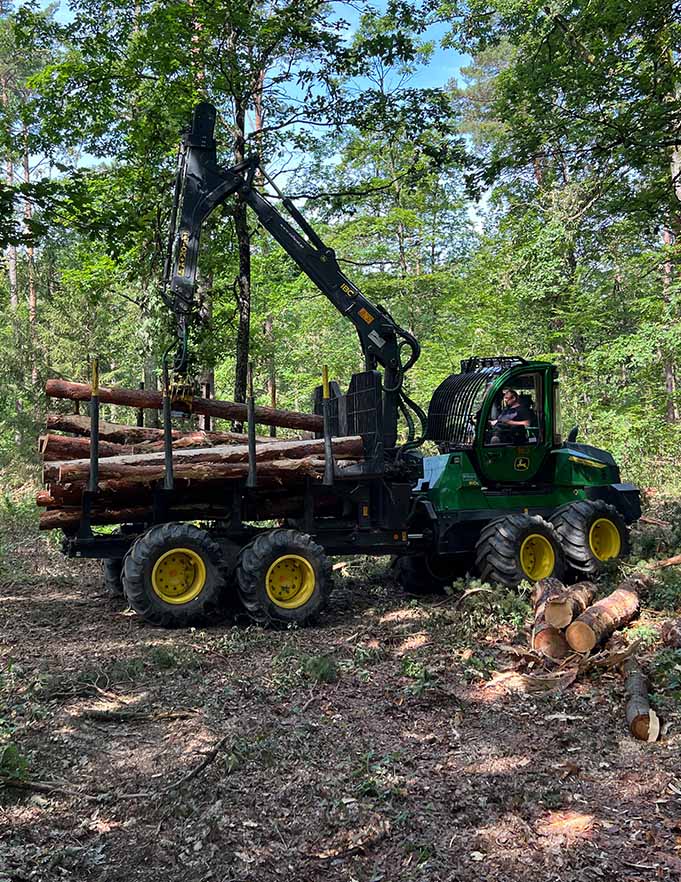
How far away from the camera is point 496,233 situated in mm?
22547

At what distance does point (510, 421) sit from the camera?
901 centimetres

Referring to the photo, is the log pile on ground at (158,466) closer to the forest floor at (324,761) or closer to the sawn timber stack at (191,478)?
the sawn timber stack at (191,478)

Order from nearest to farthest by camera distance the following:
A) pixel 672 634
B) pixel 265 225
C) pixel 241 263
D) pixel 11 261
Result: pixel 672 634 < pixel 265 225 < pixel 241 263 < pixel 11 261

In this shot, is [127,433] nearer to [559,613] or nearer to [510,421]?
[510,421]

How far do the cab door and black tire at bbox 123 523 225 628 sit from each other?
3.64 meters

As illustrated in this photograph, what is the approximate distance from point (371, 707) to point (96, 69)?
10044 millimetres

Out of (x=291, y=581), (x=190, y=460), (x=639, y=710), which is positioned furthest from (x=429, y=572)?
(x=639, y=710)

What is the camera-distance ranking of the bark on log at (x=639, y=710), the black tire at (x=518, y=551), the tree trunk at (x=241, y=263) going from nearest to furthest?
1. the bark on log at (x=639, y=710)
2. the black tire at (x=518, y=551)
3. the tree trunk at (x=241, y=263)

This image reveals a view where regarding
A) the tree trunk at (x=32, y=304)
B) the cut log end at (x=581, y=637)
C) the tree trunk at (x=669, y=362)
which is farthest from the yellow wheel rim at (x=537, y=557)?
the tree trunk at (x=32, y=304)

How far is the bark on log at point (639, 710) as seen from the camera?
4.45m

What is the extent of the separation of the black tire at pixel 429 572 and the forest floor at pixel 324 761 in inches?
90.7

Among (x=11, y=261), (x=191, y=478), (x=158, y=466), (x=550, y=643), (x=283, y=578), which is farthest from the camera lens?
(x=11, y=261)

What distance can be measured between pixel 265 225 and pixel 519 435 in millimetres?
4132

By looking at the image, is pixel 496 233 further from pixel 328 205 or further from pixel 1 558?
pixel 1 558
